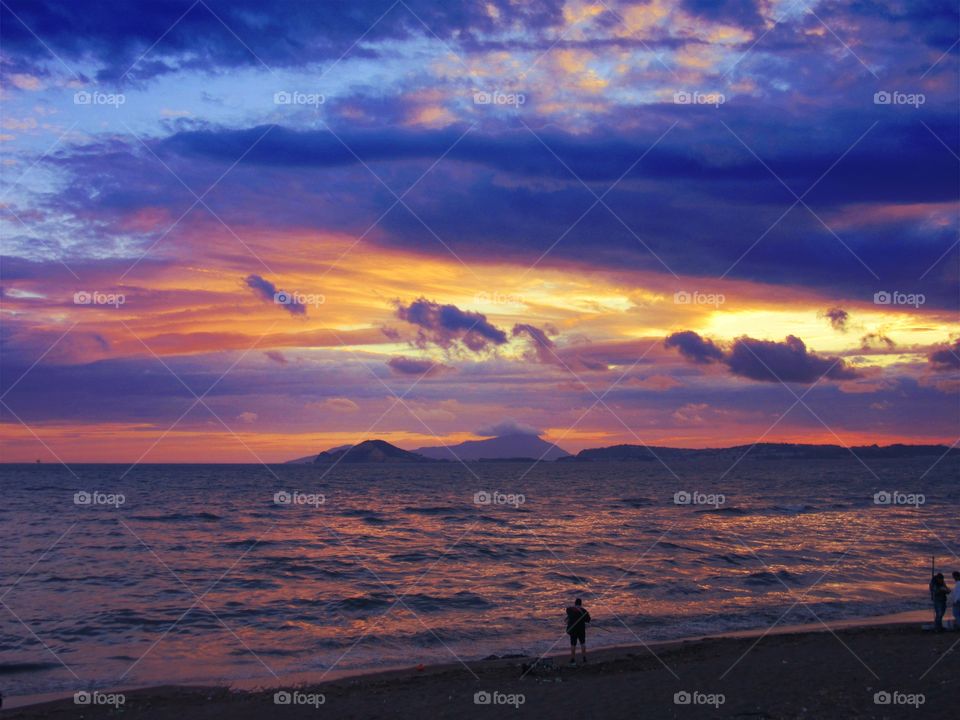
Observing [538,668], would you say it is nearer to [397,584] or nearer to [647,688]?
[647,688]

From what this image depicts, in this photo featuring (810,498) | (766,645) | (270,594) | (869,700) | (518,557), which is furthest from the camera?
(810,498)

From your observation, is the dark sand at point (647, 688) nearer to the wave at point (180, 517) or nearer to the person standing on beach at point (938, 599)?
the person standing on beach at point (938, 599)

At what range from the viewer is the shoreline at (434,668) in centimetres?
1817

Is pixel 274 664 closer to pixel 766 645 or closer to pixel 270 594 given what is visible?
pixel 270 594

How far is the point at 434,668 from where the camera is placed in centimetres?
2002

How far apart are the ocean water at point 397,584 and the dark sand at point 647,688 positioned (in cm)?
240

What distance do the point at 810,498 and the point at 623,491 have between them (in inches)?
1104

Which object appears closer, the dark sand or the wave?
the dark sand

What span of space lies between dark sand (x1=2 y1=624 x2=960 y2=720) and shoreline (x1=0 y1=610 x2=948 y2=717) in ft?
0.33

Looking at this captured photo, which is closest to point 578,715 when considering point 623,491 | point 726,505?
point 726,505

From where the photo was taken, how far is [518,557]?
42281mm

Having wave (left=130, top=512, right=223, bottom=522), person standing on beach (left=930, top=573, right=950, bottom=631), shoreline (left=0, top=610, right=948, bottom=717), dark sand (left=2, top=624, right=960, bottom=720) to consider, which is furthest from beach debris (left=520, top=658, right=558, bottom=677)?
wave (left=130, top=512, right=223, bottom=522)

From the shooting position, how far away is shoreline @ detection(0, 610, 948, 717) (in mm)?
18172

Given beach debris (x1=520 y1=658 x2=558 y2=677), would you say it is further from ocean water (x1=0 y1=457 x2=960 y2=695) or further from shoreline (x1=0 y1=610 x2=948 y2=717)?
ocean water (x1=0 y1=457 x2=960 y2=695)
